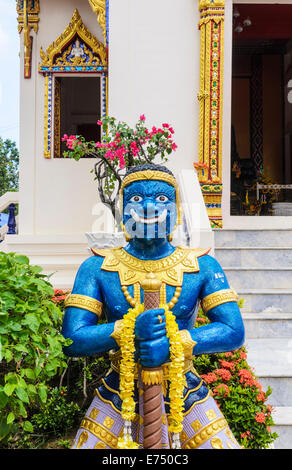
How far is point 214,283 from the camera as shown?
64.8 inches

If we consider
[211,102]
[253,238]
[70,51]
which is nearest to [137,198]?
[253,238]

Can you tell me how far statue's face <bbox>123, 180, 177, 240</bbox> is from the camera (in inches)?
62.4

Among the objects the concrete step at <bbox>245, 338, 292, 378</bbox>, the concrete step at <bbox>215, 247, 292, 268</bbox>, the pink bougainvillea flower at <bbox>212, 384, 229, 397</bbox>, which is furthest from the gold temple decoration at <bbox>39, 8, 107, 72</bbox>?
the pink bougainvillea flower at <bbox>212, 384, 229, 397</bbox>

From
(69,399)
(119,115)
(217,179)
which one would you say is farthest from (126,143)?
(69,399)

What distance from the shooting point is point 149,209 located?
157 cm

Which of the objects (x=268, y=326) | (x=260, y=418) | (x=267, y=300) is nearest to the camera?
→ (x=260, y=418)

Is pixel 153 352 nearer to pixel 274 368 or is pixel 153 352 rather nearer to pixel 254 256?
pixel 274 368

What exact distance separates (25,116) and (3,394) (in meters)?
5.56

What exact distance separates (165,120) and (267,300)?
8.92 ft

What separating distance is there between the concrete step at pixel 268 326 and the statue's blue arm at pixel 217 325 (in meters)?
1.93

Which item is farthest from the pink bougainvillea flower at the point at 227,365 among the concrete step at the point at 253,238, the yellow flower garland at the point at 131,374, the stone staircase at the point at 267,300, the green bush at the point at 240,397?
the concrete step at the point at 253,238

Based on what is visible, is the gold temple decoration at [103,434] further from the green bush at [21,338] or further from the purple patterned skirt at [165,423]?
the green bush at [21,338]

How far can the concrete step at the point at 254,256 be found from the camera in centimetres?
414

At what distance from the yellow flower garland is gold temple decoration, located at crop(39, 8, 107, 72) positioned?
18.7ft
